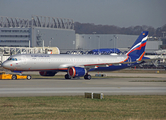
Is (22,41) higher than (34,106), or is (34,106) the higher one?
(22,41)

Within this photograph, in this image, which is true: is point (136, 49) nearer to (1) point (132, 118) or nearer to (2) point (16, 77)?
(2) point (16, 77)

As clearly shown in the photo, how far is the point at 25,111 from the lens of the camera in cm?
1923

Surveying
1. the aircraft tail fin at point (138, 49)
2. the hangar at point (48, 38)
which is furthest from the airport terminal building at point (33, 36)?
the aircraft tail fin at point (138, 49)

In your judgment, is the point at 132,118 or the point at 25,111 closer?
the point at 132,118

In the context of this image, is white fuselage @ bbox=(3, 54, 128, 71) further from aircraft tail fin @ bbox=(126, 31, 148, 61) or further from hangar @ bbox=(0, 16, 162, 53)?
hangar @ bbox=(0, 16, 162, 53)

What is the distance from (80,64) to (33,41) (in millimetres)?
115369

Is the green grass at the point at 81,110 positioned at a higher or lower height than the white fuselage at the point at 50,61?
lower

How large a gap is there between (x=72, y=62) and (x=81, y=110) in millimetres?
36473

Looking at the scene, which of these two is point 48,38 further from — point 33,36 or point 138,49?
point 138,49

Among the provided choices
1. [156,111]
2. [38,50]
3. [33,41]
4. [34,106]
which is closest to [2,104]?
[34,106]

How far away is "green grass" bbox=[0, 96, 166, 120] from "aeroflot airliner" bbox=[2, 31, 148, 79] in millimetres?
27303

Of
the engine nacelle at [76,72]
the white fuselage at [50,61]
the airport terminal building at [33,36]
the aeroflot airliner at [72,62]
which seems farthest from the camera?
the airport terminal building at [33,36]

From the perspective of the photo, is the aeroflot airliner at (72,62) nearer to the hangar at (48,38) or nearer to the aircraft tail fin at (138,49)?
the aircraft tail fin at (138,49)

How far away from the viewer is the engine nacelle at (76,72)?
173 ft
